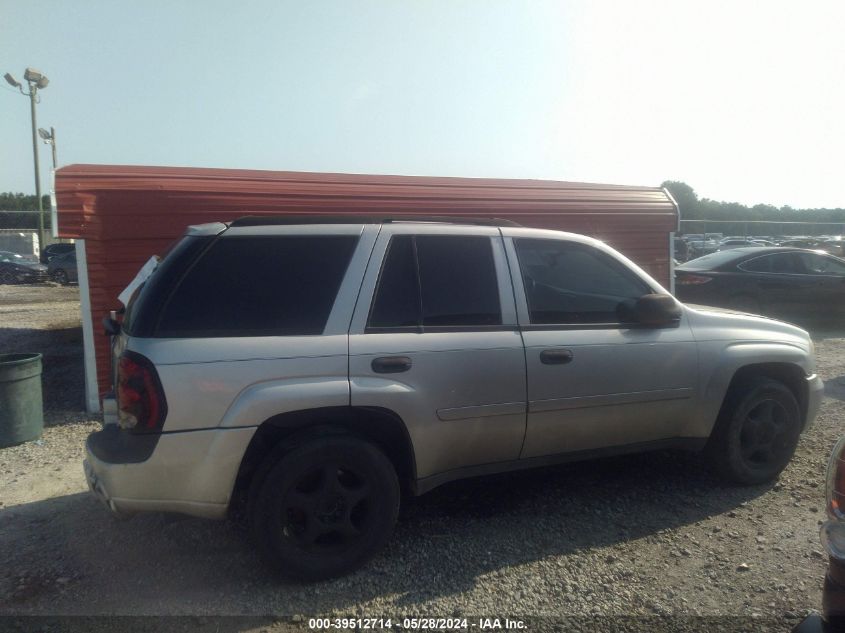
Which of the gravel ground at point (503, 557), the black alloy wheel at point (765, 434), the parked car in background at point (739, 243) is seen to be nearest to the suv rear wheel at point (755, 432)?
the black alloy wheel at point (765, 434)

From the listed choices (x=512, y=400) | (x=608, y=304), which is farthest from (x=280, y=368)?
(x=608, y=304)

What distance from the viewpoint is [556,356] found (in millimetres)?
4090

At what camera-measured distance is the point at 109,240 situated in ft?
22.2

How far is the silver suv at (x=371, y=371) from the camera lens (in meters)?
3.38

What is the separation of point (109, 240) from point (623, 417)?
16.8 feet

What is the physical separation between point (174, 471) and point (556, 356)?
2178mm

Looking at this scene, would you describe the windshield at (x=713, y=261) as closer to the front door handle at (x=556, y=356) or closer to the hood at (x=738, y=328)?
the hood at (x=738, y=328)

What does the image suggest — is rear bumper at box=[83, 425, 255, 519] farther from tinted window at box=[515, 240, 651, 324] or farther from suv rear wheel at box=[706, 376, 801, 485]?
suv rear wheel at box=[706, 376, 801, 485]

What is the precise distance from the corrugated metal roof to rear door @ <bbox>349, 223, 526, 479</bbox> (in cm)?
344

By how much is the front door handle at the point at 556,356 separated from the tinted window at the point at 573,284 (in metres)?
0.19

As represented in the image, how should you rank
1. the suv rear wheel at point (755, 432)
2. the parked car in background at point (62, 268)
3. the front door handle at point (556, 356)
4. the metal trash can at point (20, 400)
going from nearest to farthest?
the front door handle at point (556, 356) < the suv rear wheel at point (755, 432) < the metal trash can at point (20, 400) < the parked car in background at point (62, 268)

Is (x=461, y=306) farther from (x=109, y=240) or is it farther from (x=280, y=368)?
(x=109, y=240)

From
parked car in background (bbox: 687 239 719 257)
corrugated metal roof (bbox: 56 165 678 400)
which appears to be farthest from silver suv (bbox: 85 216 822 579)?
parked car in background (bbox: 687 239 719 257)

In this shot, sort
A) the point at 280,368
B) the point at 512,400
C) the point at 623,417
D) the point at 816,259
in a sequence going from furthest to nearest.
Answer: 1. the point at 816,259
2. the point at 623,417
3. the point at 512,400
4. the point at 280,368
